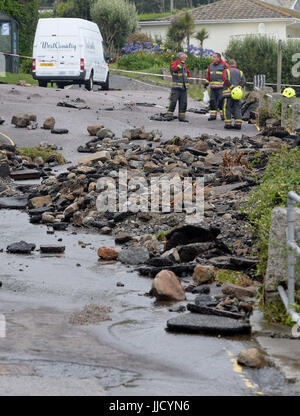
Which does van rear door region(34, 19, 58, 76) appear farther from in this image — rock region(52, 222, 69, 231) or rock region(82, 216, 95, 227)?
rock region(52, 222, 69, 231)

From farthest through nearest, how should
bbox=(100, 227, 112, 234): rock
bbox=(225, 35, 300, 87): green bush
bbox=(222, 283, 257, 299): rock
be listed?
1. bbox=(225, 35, 300, 87): green bush
2. bbox=(100, 227, 112, 234): rock
3. bbox=(222, 283, 257, 299): rock

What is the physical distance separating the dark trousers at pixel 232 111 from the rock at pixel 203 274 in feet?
46.4

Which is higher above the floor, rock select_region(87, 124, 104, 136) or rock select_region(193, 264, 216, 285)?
rock select_region(87, 124, 104, 136)

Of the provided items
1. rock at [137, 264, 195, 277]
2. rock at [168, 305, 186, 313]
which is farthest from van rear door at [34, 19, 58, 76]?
rock at [168, 305, 186, 313]

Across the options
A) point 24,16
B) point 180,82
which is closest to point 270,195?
point 180,82

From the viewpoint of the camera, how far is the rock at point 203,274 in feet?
27.8

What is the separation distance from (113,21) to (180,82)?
32746mm

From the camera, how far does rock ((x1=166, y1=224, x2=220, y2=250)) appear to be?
Answer: 984 cm

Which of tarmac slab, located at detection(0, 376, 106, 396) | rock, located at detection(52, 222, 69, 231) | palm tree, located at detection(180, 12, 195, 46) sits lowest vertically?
rock, located at detection(52, 222, 69, 231)

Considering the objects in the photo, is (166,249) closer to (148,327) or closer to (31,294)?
(31,294)

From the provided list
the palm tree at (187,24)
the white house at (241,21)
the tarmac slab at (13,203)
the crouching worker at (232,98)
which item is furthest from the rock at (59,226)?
the white house at (241,21)

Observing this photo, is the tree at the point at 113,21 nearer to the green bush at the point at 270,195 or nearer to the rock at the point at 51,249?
the rock at the point at 51,249

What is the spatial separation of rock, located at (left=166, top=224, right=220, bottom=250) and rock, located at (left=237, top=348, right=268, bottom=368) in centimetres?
410
